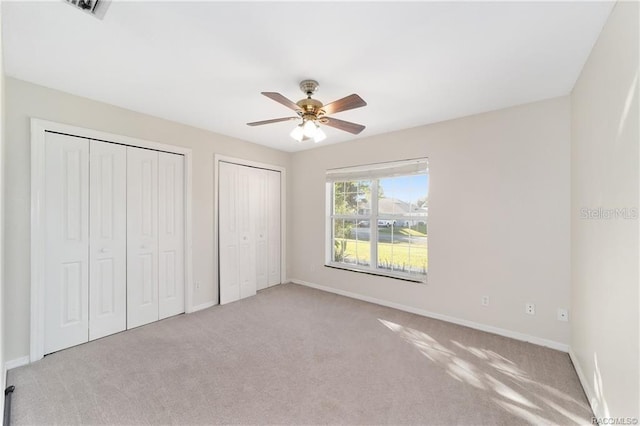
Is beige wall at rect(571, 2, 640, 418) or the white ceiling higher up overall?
the white ceiling

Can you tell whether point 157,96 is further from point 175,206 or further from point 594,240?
point 594,240

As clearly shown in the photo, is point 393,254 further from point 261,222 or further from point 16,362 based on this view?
point 16,362

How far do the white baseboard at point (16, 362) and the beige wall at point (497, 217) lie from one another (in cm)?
368

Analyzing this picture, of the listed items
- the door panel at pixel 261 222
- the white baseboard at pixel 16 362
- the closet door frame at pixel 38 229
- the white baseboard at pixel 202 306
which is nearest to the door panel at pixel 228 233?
the white baseboard at pixel 202 306

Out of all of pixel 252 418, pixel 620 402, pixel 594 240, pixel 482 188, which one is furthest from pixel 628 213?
pixel 252 418

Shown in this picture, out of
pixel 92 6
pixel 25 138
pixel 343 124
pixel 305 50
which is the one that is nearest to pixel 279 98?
pixel 305 50

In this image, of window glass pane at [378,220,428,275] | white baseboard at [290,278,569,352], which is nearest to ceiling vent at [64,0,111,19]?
window glass pane at [378,220,428,275]

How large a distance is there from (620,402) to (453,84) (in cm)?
231

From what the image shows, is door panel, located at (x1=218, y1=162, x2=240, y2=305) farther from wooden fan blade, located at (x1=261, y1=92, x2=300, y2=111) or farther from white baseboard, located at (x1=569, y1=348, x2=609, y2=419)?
white baseboard, located at (x1=569, y1=348, x2=609, y2=419)

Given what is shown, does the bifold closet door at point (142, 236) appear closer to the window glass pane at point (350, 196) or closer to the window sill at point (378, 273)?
the window sill at point (378, 273)

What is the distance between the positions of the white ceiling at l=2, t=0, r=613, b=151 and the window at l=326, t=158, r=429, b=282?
→ 1.23 metres

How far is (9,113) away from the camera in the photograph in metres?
2.26

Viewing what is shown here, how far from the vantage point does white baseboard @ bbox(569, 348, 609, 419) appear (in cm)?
170

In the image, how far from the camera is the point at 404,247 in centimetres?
379
